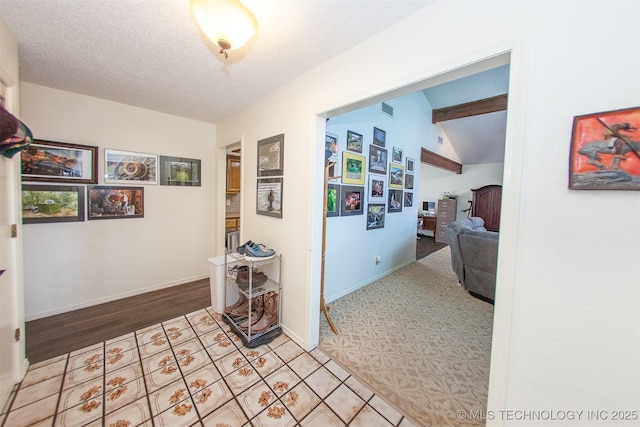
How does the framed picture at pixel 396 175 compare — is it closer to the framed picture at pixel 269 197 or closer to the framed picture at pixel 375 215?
the framed picture at pixel 375 215

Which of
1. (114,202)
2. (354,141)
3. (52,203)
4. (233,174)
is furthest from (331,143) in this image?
(52,203)

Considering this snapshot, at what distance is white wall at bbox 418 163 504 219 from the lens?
6.70 m

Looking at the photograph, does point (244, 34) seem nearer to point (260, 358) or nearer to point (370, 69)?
point (370, 69)

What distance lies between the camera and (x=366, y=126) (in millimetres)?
3223

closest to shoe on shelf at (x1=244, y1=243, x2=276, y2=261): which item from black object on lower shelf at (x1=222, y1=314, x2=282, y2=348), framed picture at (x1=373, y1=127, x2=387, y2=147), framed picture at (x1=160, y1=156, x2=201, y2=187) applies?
black object on lower shelf at (x1=222, y1=314, x2=282, y2=348)

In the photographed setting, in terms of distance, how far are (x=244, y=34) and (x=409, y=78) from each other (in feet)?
3.02

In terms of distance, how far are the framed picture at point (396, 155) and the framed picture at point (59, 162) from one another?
157 inches

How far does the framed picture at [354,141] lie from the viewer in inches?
118

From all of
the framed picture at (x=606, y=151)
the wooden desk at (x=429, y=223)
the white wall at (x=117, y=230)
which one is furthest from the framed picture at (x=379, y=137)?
the wooden desk at (x=429, y=223)

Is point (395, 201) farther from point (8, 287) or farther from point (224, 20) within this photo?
point (8, 287)

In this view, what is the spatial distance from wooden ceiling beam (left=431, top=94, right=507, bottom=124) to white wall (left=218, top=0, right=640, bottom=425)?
4272mm

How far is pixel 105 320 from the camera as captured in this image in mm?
2377

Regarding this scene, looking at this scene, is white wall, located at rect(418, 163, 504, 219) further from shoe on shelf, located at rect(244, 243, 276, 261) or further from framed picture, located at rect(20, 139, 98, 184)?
framed picture, located at rect(20, 139, 98, 184)

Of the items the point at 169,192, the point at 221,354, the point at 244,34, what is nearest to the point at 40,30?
the point at 244,34
